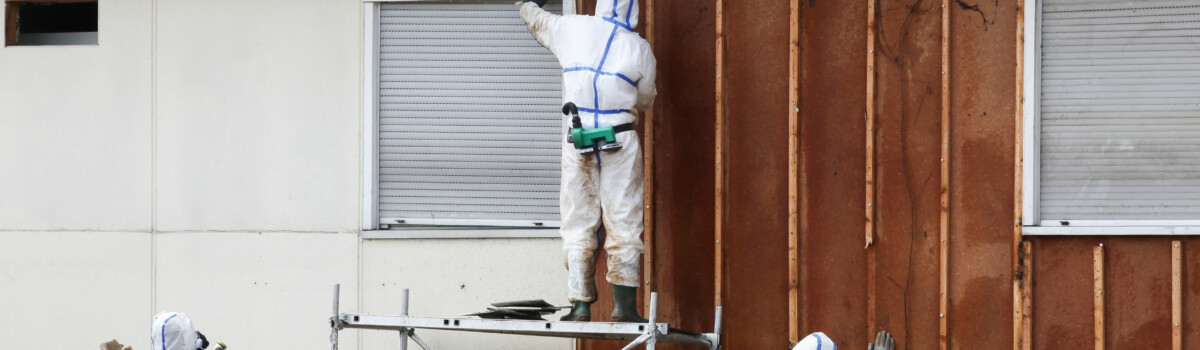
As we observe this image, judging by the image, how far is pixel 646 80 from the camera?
6391 millimetres

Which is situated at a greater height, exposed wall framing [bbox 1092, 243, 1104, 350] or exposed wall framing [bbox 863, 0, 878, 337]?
exposed wall framing [bbox 863, 0, 878, 337]

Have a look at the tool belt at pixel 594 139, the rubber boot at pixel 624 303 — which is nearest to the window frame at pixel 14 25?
the tool belt at pixel 594 139

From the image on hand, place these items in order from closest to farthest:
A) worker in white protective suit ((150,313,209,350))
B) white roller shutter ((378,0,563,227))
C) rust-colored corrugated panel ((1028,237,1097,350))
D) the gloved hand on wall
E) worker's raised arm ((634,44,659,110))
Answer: worker in white protective suit ((150,313,209,350)), worker's raised arm ((634,44,659,110)), the gloved hand on wall, rust-colored corrugated panel ((1028,237,1097,350)), white roller shutter ((378,0,563,227))

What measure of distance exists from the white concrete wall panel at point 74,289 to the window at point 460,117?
1.48 meters

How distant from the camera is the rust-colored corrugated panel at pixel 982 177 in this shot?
664cm

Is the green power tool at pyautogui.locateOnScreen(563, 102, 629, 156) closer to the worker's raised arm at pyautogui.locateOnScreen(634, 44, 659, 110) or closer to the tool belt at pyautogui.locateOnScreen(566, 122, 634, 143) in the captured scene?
the tool belt at pyautogui.locateOnScreen(566, 122, 634, 143)

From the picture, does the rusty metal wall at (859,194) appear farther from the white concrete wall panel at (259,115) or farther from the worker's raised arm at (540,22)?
the white concrete wall panel at (259,115)

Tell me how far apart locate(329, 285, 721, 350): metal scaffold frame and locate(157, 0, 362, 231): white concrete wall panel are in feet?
3.94

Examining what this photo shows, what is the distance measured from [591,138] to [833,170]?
56.7 inches

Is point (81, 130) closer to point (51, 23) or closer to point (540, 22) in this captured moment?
point (51, 23)

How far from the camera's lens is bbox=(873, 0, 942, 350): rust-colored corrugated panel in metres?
6.70

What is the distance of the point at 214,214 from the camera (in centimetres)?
738

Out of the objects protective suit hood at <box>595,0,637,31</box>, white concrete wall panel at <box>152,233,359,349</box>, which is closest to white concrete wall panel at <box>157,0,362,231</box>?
white concrete wall panel at <box>152,233,359,349</box>

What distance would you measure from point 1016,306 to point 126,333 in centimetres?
505
